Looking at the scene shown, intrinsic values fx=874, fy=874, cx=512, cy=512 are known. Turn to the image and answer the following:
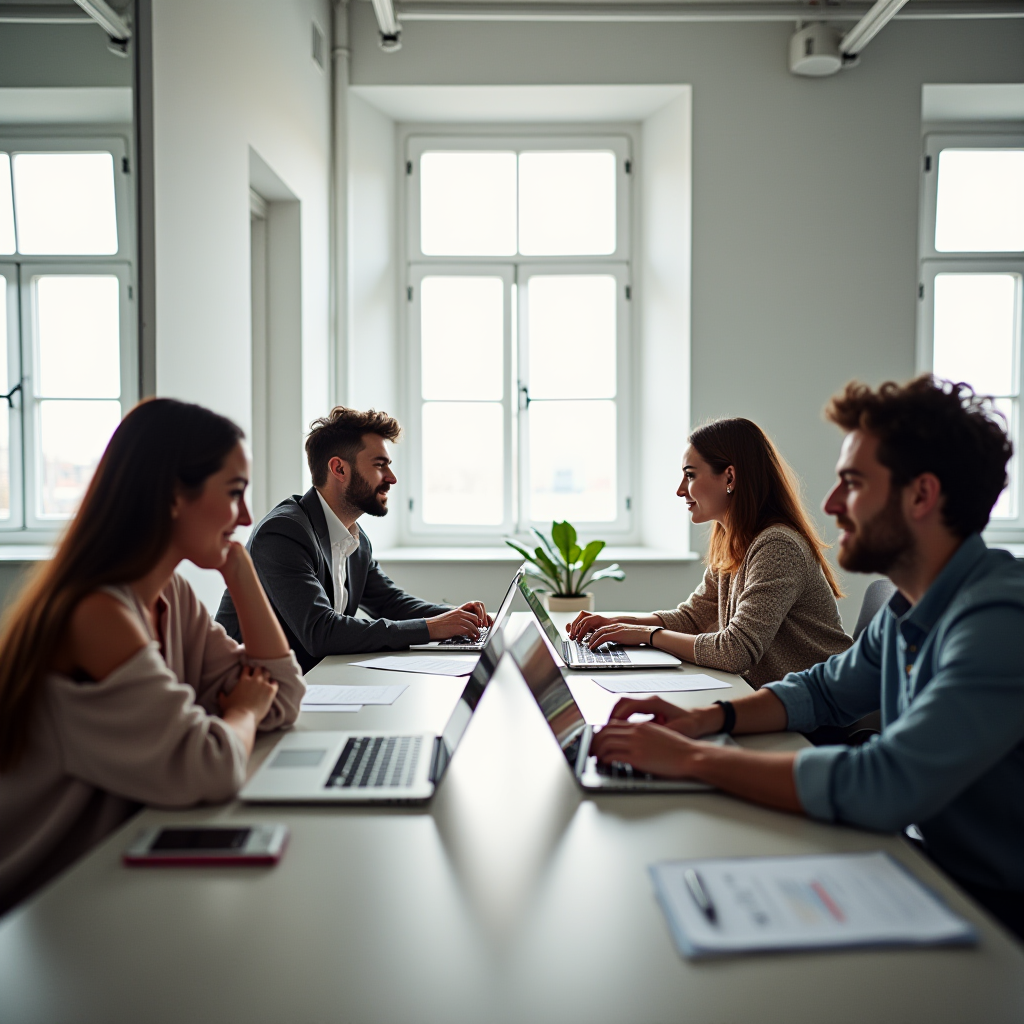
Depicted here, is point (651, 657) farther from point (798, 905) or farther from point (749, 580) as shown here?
point (798, 905)

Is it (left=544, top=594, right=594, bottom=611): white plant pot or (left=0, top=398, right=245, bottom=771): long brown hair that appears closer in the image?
(left=0, top=398, right=245, bottom=771): long brown hair

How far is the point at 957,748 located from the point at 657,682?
875mm

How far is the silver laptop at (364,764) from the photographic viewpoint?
3.78ft

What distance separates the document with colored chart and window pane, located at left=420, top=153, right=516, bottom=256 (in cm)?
400

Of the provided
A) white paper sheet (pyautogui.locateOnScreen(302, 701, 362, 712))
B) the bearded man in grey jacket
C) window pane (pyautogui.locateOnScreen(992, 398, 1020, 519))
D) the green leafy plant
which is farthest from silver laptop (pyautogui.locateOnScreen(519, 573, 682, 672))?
window pane (pyautogui.locateOnScreen(992, 398, 1020, 519))

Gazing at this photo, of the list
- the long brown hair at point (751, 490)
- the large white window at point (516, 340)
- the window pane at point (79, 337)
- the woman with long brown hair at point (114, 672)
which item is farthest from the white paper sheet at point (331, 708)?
the large white window at point (516, 340)

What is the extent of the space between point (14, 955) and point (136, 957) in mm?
108

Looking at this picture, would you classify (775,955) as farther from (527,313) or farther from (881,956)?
(527,313)

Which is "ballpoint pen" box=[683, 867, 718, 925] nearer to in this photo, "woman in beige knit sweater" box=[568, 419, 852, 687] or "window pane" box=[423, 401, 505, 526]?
"woman in beige knit sweater" box=[568, 419, 852, 687]

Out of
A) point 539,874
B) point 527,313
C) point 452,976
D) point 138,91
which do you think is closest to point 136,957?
point 452,976

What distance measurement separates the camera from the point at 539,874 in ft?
3.14

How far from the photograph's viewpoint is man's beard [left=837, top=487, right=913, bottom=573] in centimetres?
121

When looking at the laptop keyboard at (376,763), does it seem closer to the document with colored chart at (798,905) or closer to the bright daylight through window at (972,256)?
the document with colored chart at (798,905)

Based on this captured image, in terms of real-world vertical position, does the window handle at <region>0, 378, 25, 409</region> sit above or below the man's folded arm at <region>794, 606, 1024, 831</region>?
above
